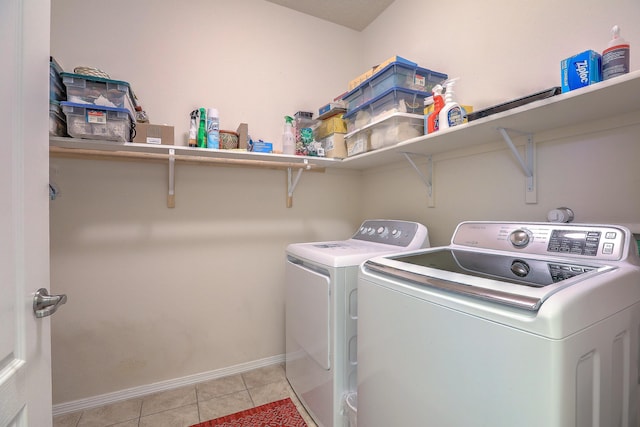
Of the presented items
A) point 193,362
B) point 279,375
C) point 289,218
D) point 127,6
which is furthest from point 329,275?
point 127,6

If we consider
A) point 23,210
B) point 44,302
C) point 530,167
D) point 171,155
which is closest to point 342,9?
point 171,155

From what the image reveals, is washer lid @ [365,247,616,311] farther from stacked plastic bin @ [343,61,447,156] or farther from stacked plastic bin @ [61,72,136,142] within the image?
stacked plastic bin @ [61,72,136,142]

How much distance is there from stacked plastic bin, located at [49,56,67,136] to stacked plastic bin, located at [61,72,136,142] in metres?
0.04

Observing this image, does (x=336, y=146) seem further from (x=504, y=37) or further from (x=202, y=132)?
(x=504, y=37)

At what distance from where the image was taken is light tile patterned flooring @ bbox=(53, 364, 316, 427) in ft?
5.54

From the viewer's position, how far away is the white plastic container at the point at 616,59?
3.01 feet

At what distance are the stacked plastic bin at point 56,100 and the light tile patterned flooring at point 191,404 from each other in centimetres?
166

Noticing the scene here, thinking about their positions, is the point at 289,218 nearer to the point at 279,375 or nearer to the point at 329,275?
the point at 329,275

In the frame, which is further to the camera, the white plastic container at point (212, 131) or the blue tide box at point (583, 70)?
the white plastic container at point (212, 131)

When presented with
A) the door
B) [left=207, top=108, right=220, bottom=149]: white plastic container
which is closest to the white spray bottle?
[left=207, top=108, right=220, bottom=149]: white plastic container

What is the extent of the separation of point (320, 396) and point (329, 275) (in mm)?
711

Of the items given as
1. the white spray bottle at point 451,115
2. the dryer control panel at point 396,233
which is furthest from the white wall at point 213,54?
the white spray bottle at point 451,115

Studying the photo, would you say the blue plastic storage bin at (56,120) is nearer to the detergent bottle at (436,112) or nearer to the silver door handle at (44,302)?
the silver door handle at (44,302)

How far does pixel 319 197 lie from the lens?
8.09ft
